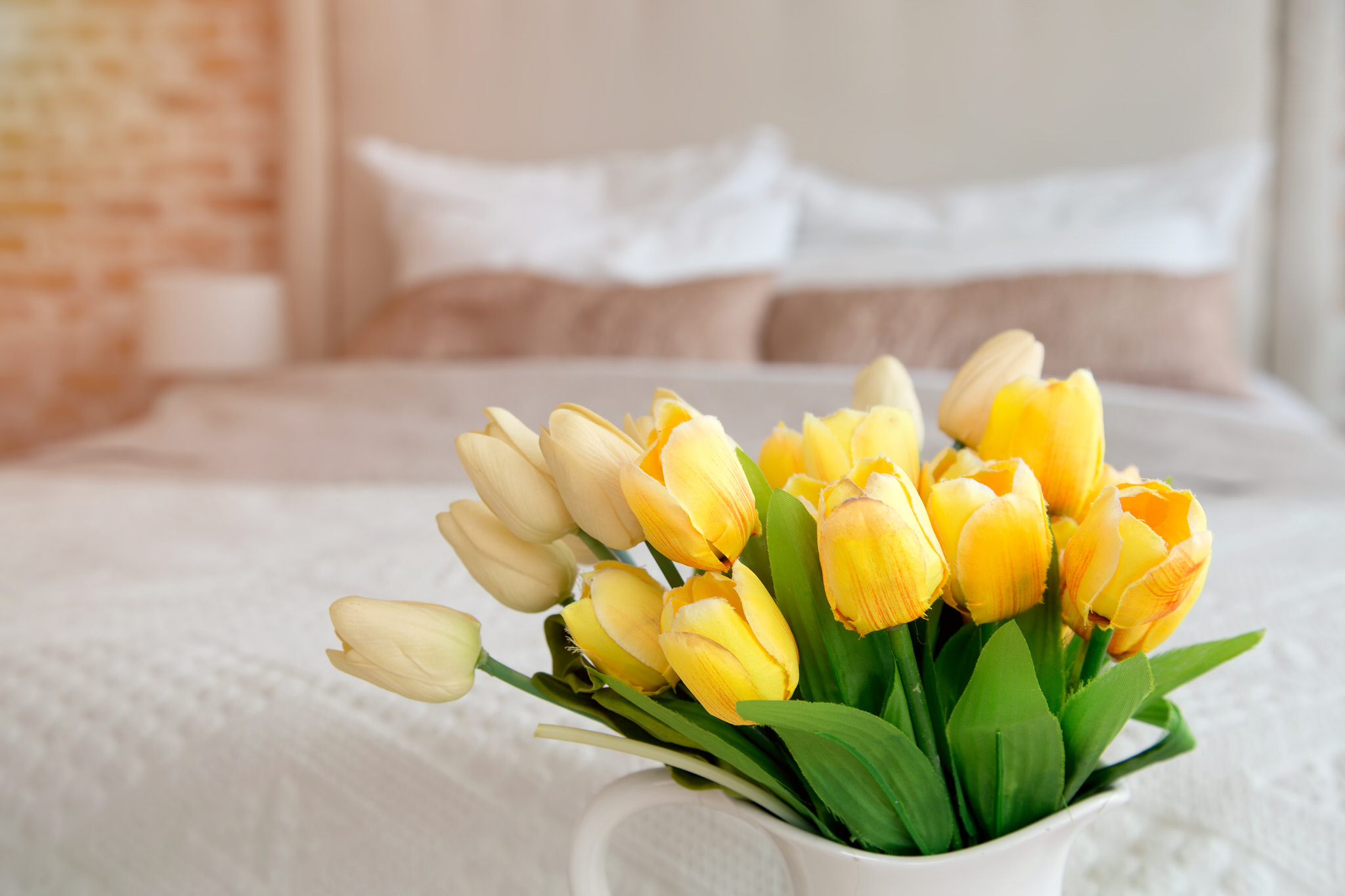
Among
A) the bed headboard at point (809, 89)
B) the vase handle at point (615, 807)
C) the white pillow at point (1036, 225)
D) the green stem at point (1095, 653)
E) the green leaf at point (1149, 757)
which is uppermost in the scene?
the bed headboard at point (809, 89)

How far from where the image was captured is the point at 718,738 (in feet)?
1.15

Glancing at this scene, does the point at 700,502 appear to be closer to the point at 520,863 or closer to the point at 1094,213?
the point at 520,863

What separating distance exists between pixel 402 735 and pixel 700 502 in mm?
403

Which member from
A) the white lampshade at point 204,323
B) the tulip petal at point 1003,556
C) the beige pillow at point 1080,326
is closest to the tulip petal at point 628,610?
the tulip petal at point 1003,556

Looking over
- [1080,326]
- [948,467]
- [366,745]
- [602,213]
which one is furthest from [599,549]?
[602,213]

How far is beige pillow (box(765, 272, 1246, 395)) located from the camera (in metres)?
1.63

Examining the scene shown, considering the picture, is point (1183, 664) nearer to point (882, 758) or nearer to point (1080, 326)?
point (882, 758)

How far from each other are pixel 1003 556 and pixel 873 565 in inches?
2.0

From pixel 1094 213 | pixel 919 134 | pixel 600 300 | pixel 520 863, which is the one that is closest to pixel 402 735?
pixel 520 863

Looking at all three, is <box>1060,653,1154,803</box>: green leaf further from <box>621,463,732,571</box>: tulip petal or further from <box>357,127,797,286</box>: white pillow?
<box>357,127,797,286</box>: white pillow

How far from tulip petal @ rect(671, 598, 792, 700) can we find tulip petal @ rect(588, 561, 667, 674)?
0.11 feet

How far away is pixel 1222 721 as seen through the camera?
2.00ft

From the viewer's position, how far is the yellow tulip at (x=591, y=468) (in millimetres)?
344

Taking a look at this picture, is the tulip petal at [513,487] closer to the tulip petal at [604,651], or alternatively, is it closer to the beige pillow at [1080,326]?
the tulip petal at [604,651]
